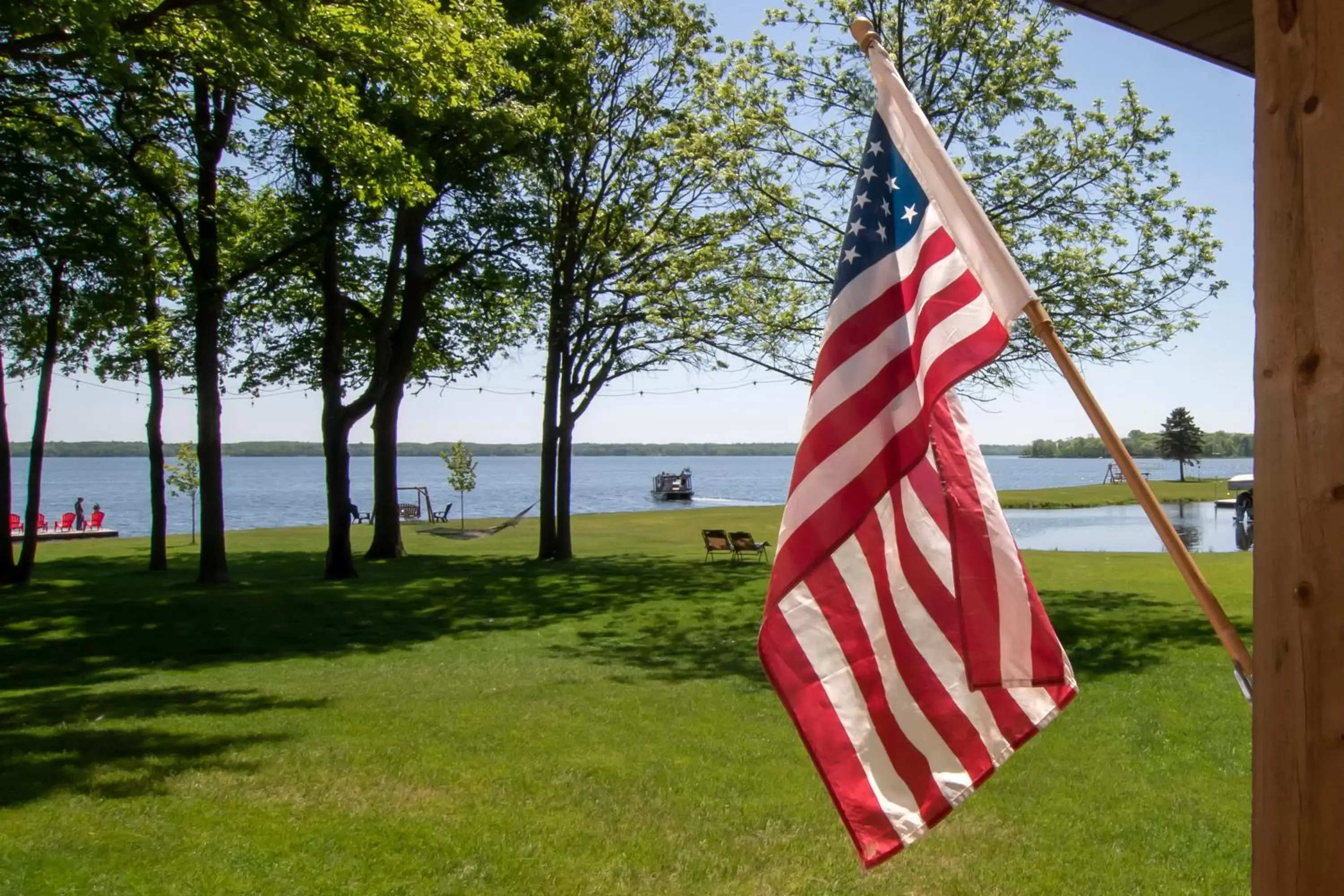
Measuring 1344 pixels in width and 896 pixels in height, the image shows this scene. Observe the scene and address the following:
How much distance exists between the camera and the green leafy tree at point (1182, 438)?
300ft

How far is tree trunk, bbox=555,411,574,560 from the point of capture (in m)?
26.8

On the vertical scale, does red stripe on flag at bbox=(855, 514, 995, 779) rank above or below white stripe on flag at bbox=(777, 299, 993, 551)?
below

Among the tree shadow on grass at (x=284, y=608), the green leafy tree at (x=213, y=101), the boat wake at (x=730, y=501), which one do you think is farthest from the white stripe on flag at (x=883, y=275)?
the boat wake at (x=730, y=501)

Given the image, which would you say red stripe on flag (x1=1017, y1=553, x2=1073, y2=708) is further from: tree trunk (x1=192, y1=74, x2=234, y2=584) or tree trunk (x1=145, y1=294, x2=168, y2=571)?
tree trunk (x1=145, y1=294, x2=168, y2=571)

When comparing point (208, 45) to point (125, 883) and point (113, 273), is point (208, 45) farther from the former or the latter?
point (125, 883)

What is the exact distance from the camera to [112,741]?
8.98 meters

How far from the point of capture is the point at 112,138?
773 inches

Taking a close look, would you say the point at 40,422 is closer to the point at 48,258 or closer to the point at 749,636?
the point at 48,258

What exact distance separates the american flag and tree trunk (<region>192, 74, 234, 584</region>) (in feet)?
61.2

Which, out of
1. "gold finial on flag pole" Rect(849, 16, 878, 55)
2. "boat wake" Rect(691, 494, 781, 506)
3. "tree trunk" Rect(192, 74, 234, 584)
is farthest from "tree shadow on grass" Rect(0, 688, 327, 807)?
"boat wake" Rect(691, 494, 781, 506)

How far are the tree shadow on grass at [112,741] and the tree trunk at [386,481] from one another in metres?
15.8

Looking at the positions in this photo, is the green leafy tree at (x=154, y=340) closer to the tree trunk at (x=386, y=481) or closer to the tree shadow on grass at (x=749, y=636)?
the tree trunk at (x=386, y=481)

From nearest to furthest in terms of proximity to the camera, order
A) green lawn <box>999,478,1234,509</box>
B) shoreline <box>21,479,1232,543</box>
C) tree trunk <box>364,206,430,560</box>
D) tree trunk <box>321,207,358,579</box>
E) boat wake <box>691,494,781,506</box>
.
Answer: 1. tree trunk <box>321,207,358,579</box>
2. tree trunk <box>364,206,430,560</box>
3. shoreline <box>21,479,1232,543</box>
4. green lawn <box>999,478,1234,509</box>
5. boat wake <box>691,494,781,506</box>

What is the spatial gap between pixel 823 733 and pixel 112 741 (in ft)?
25.1
